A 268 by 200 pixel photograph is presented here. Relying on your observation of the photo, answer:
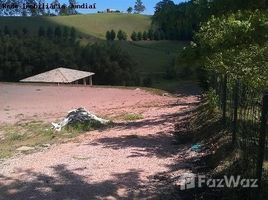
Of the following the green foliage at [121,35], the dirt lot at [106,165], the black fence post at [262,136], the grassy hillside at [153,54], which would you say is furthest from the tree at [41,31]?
the black fence post at [262,136]

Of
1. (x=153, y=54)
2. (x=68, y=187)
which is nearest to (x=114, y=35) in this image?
(x=153, y=54)

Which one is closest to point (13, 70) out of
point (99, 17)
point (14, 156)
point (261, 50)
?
point (14, 156)

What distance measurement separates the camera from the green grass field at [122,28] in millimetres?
76475

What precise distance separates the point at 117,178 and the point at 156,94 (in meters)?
19.5

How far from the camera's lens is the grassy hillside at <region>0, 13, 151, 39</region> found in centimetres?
9544

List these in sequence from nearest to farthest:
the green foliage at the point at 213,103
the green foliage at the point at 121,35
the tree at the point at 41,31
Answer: the green foliage at the point at 213,103, the tree at the point at 41,31, the green foliage at the point at 121,35

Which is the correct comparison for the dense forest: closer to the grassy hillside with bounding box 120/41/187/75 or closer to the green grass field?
the green grass field

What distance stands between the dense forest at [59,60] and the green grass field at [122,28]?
10.0 metres

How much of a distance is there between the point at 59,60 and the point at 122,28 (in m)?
52.9

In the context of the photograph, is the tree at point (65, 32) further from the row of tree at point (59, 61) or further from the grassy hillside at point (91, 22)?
the row of tree at point (59, 61)

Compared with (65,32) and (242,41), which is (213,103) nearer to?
(242,41)

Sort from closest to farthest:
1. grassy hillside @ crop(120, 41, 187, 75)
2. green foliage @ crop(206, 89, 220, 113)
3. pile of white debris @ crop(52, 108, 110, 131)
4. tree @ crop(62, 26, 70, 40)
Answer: green foliage @ crop(206, 89, 220, 113)
pile of white debris @ crop(52, 108, 110, 131)
grassy hillside @ crop(120, 41, 187, 75)
tree @ crop(62, 26, 70, 40)

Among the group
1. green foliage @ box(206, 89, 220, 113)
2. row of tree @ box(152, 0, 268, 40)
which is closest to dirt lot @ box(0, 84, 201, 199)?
green foliage @ box(206, 89, 220, 113)

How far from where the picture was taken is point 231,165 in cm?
698
